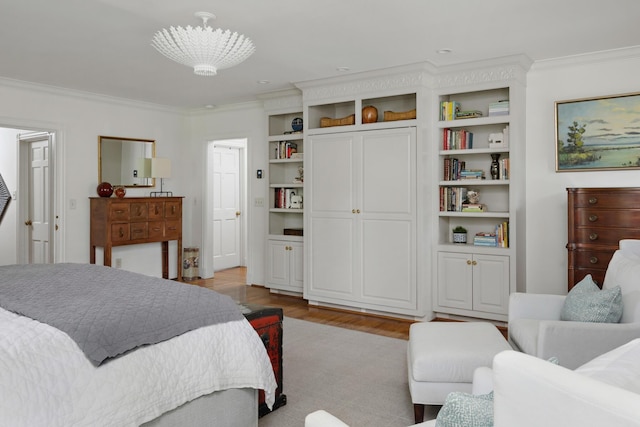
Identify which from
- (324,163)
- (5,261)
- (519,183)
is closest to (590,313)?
(519,183)

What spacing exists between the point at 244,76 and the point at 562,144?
3.14 metres

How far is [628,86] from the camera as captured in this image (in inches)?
161

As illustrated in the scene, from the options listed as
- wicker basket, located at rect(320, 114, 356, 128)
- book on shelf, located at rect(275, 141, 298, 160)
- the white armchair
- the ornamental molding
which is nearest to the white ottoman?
the white armchair

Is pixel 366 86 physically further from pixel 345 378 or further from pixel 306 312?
pixel 345 378

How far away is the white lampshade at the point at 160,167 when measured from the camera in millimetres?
6102

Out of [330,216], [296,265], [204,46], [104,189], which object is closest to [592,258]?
[330,216]

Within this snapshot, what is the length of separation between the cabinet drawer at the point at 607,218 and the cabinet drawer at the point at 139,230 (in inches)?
187

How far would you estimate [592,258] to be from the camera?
149 inches

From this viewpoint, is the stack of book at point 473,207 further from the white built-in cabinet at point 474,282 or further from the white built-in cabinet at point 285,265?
the white built-in cabinet at point 285,265

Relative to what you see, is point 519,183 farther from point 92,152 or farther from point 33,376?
point 92,152

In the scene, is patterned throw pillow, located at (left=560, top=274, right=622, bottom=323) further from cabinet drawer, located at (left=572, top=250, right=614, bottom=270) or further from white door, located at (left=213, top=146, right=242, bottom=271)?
white door, located at (left=213, top=146, right=242, bottom=271)

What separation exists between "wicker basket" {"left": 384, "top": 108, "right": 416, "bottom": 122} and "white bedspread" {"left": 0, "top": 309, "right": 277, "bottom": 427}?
122 inches

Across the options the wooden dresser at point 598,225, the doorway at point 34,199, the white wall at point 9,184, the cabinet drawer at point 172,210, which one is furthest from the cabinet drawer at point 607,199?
the white wall at point 9,184

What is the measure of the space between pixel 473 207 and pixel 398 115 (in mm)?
1163
